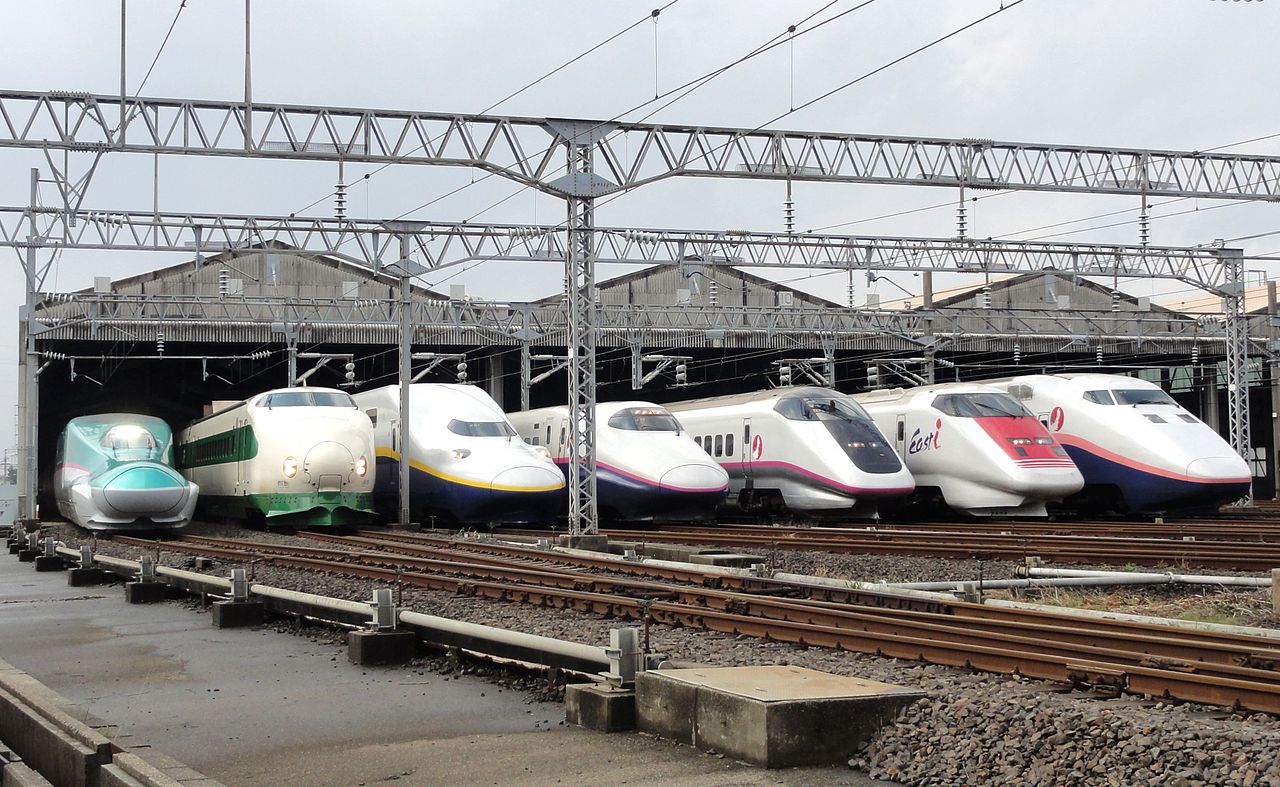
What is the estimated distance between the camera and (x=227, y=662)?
10961 mm

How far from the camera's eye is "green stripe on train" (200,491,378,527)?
88.3 ft

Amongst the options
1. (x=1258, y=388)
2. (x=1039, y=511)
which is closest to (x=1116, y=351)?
(x=1258, y=388)

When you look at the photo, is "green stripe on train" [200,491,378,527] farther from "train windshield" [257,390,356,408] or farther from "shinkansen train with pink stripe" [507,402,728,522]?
"shinkansen train with pink stripe" [507,402,728,522]

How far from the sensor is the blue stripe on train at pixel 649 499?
27609mm

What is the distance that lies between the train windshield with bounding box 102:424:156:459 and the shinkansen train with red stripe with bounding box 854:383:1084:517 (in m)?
16.0

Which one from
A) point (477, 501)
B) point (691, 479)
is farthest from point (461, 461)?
point (691, 479)

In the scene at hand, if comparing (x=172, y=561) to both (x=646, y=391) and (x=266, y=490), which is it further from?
(x=646, y=391)

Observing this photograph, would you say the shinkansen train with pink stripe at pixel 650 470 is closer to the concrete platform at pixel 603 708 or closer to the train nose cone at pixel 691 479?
the train nose cone at pixel 691 479

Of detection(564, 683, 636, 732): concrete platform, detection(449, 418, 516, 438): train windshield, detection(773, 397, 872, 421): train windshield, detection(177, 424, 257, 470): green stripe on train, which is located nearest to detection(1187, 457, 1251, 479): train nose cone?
detection(773, 397, 872, 421): train windshield

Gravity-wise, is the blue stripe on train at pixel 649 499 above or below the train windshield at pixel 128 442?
below

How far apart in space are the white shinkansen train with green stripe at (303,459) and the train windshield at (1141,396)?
15712mm

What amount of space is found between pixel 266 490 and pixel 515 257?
10100 mm

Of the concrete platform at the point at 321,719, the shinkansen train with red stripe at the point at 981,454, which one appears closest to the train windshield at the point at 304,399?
the shinkansen train with red stripe at the point at 981,454

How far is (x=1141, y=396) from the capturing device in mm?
28938
